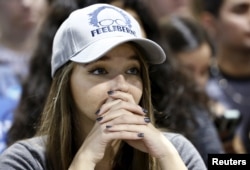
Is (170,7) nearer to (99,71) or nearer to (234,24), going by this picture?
(234,24)

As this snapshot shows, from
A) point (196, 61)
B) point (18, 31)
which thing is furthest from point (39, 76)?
point (196, 61)

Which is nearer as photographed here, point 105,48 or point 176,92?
point 105,48

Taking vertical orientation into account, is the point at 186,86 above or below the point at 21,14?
below

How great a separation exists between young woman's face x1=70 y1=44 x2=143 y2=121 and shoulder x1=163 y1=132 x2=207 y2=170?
26 centimetres

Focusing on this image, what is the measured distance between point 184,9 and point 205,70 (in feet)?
2.48

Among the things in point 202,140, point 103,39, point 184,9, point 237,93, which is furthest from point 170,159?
point 184,9

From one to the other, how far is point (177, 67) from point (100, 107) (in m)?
1.26

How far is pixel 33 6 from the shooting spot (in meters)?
3.44

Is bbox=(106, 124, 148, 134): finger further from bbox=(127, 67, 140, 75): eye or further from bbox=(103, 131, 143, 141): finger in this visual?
bbox=(127, 67, 140, 75): eye

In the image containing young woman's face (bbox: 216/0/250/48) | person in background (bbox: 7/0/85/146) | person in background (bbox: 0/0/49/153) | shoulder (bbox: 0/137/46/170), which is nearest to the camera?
shoulder (bbox: 0/137/46/170)

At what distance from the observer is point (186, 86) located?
310 cm

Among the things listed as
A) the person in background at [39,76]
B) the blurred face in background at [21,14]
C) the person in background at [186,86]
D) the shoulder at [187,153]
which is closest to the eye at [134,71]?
the shoulder at [187,153]

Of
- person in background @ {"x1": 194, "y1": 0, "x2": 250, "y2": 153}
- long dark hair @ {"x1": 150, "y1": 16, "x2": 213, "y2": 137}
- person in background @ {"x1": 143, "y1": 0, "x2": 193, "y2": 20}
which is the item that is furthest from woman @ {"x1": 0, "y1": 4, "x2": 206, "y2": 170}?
person in background @ {"x1": 143, "y1": 0, "x2": 193, "y2": 20}

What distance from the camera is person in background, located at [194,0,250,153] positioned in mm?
3797
